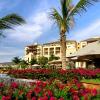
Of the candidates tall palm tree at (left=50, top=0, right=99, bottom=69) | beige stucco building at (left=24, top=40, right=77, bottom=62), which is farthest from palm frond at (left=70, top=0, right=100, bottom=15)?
beige stucco building at (left=24, top=40, right=77, bottom=62)

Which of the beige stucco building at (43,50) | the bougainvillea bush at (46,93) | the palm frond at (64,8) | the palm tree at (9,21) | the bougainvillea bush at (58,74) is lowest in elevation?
the bougainvillea bush at (46,93)

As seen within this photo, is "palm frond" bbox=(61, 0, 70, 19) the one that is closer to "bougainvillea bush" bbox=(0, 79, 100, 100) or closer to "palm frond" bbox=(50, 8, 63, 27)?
"palm frond" bbox=(50, 8, 63, 27)

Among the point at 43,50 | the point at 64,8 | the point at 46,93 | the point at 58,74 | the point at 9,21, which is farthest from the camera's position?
the point at 43,50

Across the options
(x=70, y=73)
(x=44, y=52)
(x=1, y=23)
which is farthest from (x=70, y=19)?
(x=44, y=52)

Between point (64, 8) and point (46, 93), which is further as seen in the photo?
point (64, 8)

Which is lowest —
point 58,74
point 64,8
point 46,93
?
point 46,93

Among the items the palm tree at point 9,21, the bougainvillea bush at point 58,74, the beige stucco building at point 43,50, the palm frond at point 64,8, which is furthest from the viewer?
the beige stucco building at point 43,50

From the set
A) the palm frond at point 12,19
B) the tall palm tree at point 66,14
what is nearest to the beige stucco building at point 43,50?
the tall palm tree at point 66,14

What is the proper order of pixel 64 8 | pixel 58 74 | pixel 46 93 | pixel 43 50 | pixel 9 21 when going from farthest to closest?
pixel 43 50 → pixel 64 8 → pixel 58 74 → pixel 9 21 → pixel 46 93

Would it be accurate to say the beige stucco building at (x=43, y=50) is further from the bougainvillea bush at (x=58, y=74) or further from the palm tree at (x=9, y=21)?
the palm tree at (x=9, y=21)

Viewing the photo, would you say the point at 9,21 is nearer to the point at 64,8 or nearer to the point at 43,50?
the point at 64,8

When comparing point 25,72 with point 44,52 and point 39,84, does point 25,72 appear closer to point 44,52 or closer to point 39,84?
point 39,84

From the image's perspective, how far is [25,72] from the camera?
62.6 ft

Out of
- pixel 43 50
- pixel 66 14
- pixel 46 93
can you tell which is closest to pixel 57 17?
pixel 66 14
